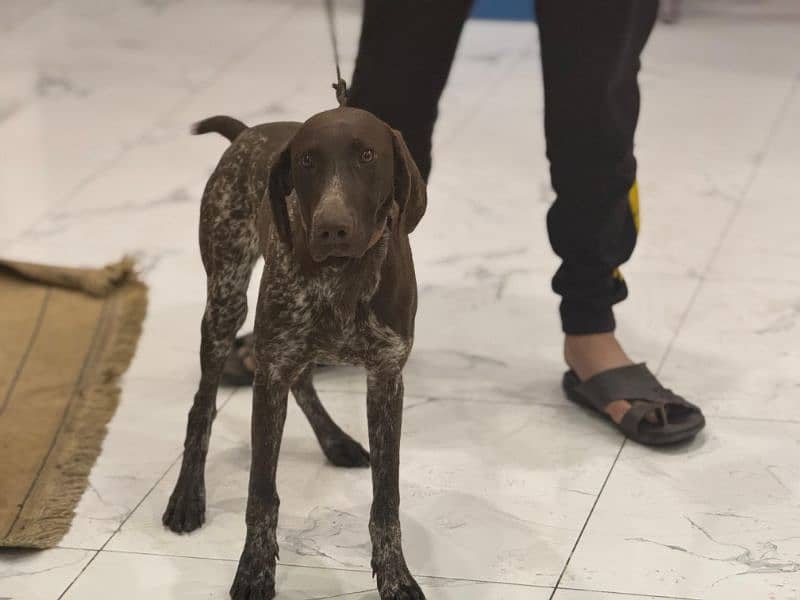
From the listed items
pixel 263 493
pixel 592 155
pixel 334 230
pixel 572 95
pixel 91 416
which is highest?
pixel 334 230

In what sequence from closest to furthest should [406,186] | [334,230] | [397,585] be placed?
[334,230]
[406,186]
[397,585]

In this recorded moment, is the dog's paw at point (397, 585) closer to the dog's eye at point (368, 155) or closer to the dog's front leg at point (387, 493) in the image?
the dog's front leg at point (387, 493)

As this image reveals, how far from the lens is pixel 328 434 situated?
2.39 meters

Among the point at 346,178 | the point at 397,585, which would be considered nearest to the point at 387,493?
the point at 397,585

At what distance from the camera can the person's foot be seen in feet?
8.40

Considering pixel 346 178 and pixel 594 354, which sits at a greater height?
pixel 346 178

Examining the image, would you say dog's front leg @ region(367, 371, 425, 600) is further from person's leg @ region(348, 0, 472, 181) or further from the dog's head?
person's leg @ region(348, 0, 472, 181)

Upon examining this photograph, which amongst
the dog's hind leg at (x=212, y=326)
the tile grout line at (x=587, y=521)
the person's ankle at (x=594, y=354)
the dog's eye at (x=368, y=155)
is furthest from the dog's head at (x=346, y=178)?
the person's ankle at (x=594, y=354)

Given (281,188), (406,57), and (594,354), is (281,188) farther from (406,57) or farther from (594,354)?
(594,354)

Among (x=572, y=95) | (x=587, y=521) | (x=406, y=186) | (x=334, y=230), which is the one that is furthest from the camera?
(x=572, y=95)

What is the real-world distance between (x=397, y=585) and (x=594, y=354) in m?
0.75

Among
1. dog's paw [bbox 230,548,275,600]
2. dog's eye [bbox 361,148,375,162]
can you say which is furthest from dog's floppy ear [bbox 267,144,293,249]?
dog's paw [bbox 230,548,275,600]

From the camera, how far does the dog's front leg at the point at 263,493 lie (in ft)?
6.45

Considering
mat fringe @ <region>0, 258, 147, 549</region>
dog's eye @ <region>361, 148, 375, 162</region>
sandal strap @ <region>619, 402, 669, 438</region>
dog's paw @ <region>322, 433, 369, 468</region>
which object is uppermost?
dog's eye @ <region>361, 148, 375, 162</region>
